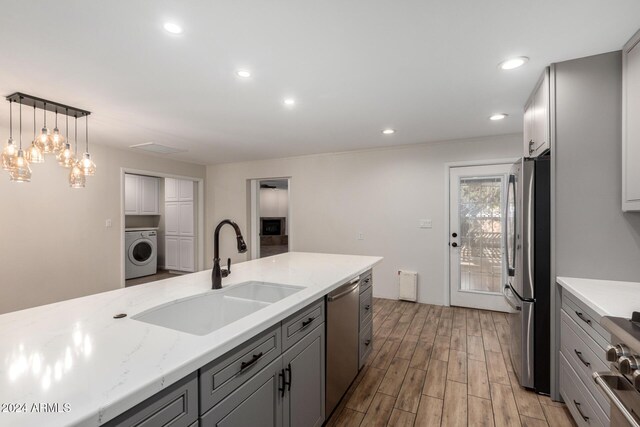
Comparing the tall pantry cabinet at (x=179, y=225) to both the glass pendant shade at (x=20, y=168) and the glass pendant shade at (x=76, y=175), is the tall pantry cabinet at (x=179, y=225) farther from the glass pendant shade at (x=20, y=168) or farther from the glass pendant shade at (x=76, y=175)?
the glass pendant shade at (x=20, y=168)

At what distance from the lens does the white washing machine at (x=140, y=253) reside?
5.75 metres

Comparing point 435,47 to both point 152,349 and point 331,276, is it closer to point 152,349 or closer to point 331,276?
point 331,276

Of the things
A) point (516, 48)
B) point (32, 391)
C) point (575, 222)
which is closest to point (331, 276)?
point (32, 391)

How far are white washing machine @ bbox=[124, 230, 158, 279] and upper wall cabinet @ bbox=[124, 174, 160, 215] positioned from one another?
54 cm

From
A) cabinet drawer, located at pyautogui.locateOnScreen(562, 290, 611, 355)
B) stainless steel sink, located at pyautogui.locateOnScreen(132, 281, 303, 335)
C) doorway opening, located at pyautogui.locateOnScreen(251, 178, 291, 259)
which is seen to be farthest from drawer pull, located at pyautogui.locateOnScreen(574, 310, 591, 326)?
doorway opening, located at pyautogui.locateOnScreen(251, 178, 291, 259)

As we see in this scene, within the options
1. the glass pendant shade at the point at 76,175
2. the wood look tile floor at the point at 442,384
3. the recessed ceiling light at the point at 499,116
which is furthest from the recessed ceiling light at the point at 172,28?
the recessed ceiling light at the point at 499,116

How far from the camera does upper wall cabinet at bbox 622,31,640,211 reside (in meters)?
1.63

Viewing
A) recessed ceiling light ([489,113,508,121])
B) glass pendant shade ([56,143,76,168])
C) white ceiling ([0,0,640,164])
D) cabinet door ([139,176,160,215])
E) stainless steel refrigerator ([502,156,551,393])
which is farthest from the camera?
cabinet door ([139,176,160,215])

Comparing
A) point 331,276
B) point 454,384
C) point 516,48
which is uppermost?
point 516,48

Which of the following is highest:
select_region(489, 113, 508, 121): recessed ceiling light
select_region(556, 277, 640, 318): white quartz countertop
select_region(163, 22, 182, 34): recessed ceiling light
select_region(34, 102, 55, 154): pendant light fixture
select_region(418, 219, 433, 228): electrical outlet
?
select_region(163, 22, 182, 34): recessed ceiling light

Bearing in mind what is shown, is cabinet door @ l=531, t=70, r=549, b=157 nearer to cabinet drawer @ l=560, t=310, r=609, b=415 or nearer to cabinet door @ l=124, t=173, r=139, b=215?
cabinet drawer @ l=560, t=310, r=609, b=415

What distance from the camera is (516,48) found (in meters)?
1.81

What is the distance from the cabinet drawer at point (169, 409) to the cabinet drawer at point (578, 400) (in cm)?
181

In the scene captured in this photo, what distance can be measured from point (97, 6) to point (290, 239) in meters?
4.09
